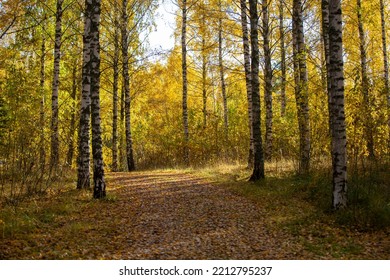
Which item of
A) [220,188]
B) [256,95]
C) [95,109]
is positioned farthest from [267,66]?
[95,109]

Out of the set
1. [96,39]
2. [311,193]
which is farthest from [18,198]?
[311,193]

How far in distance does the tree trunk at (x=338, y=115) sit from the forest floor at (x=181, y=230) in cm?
68

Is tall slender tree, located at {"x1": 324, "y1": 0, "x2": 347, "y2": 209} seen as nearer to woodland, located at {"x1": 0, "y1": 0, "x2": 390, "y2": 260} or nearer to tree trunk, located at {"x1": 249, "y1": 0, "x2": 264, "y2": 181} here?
woodland, located at {"x1": 0, "y1": 0, "x2": 390, "y2": 260}

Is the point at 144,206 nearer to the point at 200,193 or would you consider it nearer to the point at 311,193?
the point at 200,193

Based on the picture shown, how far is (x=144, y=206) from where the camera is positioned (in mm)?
9719

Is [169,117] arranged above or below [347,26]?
below

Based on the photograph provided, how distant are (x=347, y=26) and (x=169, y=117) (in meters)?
17.7

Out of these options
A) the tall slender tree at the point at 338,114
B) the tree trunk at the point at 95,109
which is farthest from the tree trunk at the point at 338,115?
the tree trunk at the point at 95,109

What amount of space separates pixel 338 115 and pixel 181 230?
13.8 ft

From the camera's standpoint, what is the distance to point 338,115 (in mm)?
7898

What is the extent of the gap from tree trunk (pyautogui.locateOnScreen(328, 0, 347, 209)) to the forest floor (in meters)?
0.68

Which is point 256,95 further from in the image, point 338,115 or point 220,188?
point 338,115

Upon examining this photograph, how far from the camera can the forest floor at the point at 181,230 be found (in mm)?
6031

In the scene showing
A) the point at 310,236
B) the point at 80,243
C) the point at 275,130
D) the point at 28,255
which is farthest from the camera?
the point at 275,130
